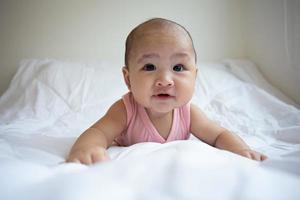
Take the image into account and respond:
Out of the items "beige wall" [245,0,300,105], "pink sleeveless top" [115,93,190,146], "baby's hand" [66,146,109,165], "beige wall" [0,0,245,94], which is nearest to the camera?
"baby's hand" [66,146,109,165]

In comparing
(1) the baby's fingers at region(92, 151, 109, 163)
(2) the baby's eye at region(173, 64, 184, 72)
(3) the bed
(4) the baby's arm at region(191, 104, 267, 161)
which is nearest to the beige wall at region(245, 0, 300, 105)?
(3) the bed

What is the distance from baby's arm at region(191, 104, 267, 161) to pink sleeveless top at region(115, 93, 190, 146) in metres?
0.03

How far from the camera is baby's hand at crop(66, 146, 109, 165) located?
544mm

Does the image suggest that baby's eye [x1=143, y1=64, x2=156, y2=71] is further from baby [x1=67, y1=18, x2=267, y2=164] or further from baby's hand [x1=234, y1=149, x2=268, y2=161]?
baby's hand [x1=234, y1=149, x2=268, y2=161]

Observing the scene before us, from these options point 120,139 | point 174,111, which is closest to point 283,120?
point 174,111

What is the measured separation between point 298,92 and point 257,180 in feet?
3.07

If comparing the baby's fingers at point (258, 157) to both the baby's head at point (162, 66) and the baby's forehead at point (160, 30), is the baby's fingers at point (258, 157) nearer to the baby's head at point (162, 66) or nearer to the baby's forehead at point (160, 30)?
the baby's head at point (162, 66)

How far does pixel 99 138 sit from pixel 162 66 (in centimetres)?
23

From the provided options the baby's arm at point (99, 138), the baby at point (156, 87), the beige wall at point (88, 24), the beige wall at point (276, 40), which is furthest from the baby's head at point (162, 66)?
the beige wall at point (88, 24)

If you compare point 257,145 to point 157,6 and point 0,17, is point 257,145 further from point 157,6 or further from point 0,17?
point 0,17

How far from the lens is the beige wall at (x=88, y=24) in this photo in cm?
158

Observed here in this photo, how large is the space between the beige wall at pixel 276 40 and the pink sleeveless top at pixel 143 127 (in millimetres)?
666

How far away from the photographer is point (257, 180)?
15.9 inches

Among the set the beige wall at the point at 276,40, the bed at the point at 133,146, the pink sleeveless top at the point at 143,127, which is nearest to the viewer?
the bed at the point at 133,146
